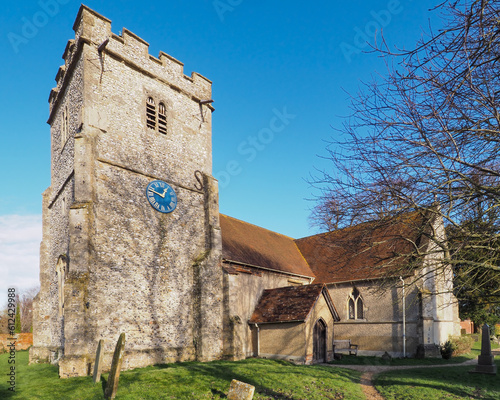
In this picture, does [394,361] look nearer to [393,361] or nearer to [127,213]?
[393,361]

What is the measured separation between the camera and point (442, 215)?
7422 millimetres

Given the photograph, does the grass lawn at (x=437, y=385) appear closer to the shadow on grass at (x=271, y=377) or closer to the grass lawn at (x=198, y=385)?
the grass lawn at (x=198, y=385)

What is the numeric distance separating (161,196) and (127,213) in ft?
5.95

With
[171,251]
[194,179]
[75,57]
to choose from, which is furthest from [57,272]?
[75,57]

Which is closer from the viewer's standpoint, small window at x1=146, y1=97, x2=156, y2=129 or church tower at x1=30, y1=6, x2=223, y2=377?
church tower at x1=30, y1=6, x2=223, y2=377

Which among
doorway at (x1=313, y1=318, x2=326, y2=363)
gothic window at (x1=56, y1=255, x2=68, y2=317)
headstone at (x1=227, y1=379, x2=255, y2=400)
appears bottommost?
doorway at (x1=313, y1=318, x2=326, y2=363)

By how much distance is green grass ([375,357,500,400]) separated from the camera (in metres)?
9.85

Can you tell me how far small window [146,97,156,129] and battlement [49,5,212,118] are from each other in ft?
3.84

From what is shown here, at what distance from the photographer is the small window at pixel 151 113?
645 inches

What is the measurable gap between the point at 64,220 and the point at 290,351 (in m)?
11.4

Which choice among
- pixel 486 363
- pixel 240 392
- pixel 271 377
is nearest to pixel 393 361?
pixel 486 363

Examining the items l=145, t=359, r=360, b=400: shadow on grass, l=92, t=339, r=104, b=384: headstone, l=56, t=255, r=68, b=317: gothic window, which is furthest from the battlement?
l=145, t=359, r=360, b=400: shadow on grass

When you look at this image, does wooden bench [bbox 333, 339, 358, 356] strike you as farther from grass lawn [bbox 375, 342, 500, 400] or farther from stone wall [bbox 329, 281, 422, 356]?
grass lawn [bbox 375, 342, 500, 400]

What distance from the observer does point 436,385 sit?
11.0 metres
